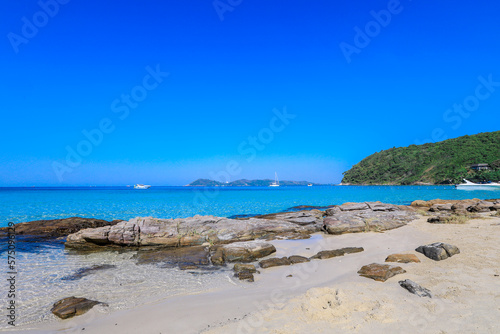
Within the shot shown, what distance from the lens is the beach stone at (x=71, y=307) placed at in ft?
21.3

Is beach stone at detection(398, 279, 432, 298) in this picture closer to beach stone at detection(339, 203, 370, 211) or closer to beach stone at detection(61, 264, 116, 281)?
beach stone at detection(61, 264, 116, 281)

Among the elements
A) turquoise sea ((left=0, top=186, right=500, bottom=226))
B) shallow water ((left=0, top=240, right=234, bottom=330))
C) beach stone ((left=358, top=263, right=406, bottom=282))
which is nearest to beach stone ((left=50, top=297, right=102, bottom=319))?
shallow water ((left=0, top=240, right=234, bottom=330))

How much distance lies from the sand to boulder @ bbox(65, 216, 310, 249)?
6.57 meters

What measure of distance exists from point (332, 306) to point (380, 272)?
3.13 meters

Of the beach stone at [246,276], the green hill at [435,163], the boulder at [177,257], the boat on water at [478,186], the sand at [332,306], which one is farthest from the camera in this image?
the green hill at [435,163]

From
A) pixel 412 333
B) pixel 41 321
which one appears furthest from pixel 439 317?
pixel 41 321

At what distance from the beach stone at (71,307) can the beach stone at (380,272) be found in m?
8.03

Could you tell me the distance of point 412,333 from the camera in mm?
4805

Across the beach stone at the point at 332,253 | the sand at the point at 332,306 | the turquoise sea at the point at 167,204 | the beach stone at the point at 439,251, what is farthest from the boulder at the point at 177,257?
the turquoise sea at the point at 167,204

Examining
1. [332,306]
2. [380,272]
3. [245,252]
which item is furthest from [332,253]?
[332,306]

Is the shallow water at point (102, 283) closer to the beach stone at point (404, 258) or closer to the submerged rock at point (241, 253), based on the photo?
the submerged rock at point (241, 253)

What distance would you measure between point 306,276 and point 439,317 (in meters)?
4.14

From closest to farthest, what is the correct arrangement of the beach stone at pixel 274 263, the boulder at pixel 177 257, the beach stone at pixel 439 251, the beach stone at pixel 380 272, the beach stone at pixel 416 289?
the beach stone at pixel 416 289 < the beach stone at pixel 380 272 < the beach stone at pixel 439 251 < the beach stone at pixel 274 263 < the boulder at pixel 177 257

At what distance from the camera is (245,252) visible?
11344 millimetres
